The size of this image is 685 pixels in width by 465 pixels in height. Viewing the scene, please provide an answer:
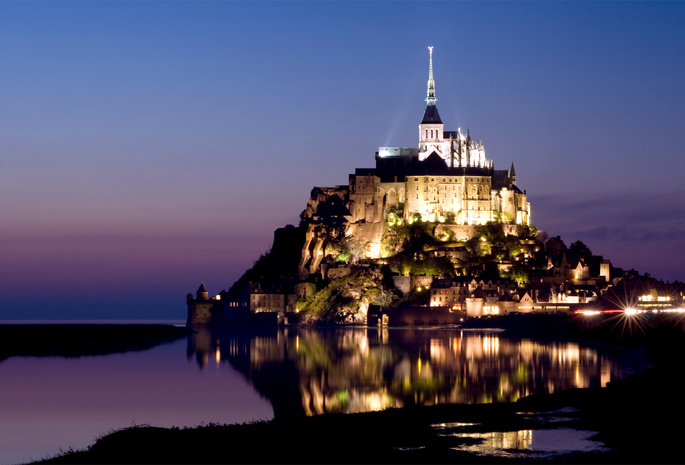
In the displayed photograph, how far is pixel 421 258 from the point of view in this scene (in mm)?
112125

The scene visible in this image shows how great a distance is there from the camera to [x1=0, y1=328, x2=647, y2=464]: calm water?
35000 mm

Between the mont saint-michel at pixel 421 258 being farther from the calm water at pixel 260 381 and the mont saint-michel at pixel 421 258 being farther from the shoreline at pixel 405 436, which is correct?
the shoreline at pixel 405 436

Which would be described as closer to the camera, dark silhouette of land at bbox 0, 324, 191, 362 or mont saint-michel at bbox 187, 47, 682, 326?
dark silhouette of land at bbox 0, 324, 191, 362

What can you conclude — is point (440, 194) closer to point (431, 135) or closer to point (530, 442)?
point (431, 135)

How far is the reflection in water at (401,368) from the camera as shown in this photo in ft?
129

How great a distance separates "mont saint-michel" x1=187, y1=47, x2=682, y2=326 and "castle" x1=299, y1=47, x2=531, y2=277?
0.43 ft

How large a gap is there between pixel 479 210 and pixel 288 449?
97890 millimetres

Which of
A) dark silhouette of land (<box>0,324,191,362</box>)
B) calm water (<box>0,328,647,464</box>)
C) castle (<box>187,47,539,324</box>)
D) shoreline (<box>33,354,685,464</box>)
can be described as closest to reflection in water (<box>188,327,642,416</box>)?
calm water (<box>0,328,647,464</box>)

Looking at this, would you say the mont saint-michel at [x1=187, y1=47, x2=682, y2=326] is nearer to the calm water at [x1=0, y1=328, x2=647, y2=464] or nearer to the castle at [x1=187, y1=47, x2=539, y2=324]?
the castle at [x1=187, y1=47, x2=539, y2=324]

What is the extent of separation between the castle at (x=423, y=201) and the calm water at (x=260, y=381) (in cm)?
4341

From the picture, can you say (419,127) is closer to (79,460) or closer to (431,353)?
(431,353)

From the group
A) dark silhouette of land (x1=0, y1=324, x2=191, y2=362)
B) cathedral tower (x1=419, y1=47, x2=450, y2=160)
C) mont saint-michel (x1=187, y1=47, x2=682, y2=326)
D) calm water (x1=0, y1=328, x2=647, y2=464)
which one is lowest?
calm water (x1=0, y1=328, x2=647, y2=464)

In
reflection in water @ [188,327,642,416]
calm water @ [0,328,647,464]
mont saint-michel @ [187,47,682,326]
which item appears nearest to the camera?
calm water @ [0,328,647,464]

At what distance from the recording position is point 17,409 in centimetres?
3756
